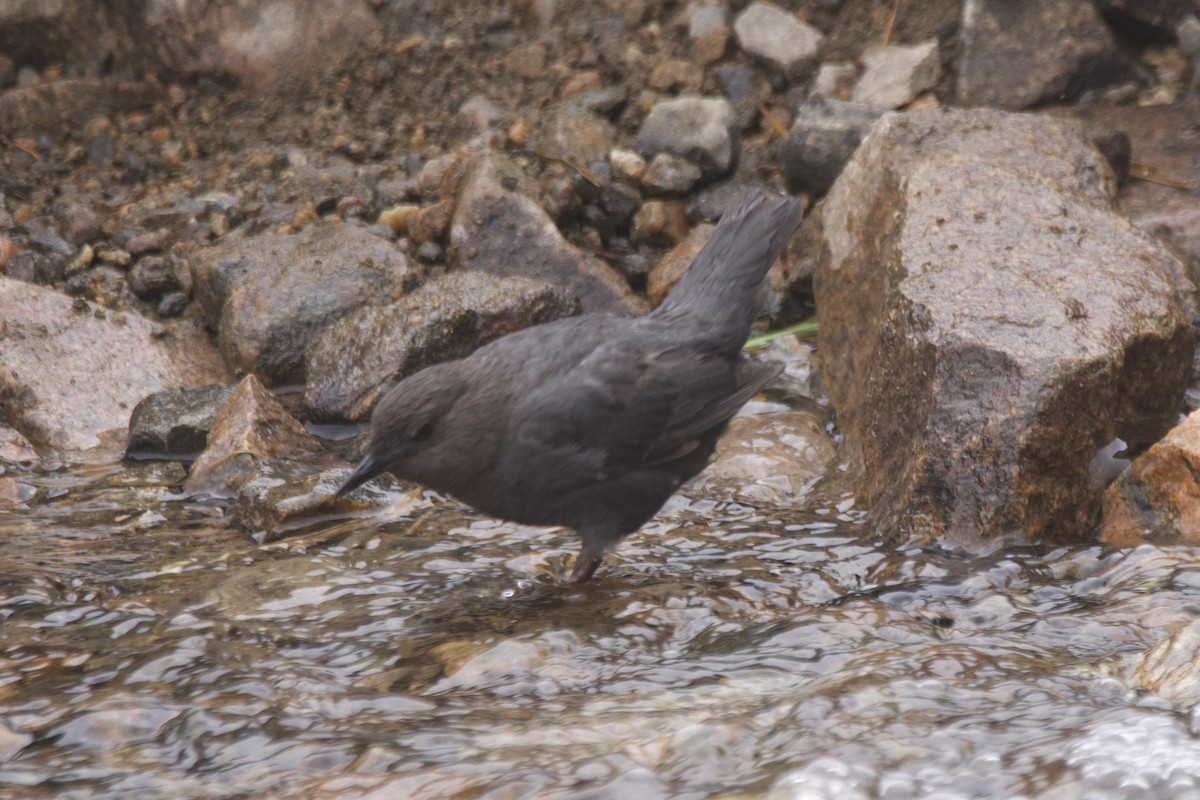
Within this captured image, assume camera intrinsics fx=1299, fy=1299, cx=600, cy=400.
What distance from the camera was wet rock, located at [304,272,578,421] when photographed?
5.46 metres

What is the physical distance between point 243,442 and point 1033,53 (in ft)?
14.9

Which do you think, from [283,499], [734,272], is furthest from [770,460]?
[283,499]

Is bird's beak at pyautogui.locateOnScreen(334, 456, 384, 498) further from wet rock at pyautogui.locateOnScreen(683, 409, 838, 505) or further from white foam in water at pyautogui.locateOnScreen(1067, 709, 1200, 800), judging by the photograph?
white foam in water at pyautogui.locateOnScreen(1067, 709, 1200, 800)

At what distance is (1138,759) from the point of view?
2.34m

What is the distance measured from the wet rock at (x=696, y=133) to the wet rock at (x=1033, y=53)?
4.15 ft

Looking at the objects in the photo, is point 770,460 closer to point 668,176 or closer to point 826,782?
point 668,176

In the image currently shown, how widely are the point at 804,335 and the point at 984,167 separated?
1327mm

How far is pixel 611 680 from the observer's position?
3328mm

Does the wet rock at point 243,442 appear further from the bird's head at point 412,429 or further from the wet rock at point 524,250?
the wet rock at point 524,250

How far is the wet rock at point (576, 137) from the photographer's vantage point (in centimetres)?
706

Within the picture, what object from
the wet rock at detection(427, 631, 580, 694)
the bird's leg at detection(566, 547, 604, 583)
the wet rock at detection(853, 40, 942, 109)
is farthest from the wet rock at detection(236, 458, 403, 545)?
the wet rock at detection(853, 40, 942, 109)

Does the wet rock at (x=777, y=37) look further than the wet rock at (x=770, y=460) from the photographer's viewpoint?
Yes

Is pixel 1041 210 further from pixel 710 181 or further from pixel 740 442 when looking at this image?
pixel 710 181

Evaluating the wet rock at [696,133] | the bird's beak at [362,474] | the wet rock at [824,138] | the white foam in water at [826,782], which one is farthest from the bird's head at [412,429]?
the wet rock at [696,133]
